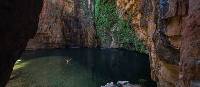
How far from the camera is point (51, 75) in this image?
2228 centimetres

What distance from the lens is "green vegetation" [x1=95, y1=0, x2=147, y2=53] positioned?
3258cm

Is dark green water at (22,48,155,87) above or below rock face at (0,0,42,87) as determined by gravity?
below

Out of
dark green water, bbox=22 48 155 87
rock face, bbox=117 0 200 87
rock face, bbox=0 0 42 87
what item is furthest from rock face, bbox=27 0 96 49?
rock face, bbox=0 0 42 87

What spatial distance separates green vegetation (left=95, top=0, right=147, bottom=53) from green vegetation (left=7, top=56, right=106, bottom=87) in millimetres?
8108

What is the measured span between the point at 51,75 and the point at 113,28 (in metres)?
15.6

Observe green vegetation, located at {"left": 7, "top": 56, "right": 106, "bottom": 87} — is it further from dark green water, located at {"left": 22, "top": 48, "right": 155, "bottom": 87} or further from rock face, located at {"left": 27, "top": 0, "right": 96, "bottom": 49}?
rock face, located at {"left": 27, "top": 0, "right": 96, "bottom": 49}

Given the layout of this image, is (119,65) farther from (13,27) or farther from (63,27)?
(13,27)

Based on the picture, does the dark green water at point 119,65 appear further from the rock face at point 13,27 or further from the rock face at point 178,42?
the rock face at point 13,27

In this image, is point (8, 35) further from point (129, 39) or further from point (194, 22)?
point (129, 39)

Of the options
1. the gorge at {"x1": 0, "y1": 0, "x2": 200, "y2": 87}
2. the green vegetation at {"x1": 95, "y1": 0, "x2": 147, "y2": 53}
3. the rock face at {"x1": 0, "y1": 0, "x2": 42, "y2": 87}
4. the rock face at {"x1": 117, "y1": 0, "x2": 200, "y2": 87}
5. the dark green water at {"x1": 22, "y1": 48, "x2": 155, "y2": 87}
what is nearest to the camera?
the rock face at {"x1": 117, "y1": 0, "x2": 200, "y2": 87}

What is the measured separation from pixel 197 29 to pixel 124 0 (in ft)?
94.6

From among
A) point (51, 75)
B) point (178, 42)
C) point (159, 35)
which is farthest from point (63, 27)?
point (178, 42)

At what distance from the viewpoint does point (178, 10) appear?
7.11 meters

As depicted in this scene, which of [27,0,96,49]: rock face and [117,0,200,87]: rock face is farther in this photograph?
[27,0,96,49]: rock face
